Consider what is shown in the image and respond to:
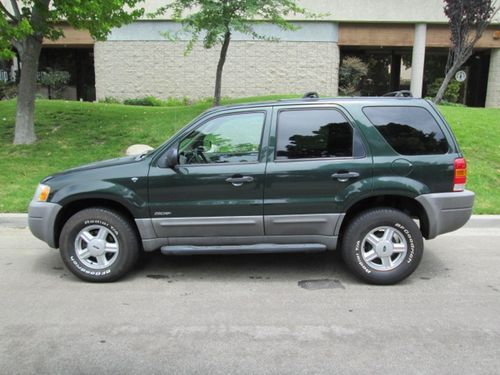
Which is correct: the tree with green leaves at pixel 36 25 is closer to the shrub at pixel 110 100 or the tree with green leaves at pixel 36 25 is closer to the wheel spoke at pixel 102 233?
the wheel spoke at pixel 102 233

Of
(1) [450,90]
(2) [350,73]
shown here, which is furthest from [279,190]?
(1) [450,90]

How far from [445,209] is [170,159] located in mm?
2678

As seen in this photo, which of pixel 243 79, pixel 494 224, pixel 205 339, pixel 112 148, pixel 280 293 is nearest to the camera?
pixel 205 339

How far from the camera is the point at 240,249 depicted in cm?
486

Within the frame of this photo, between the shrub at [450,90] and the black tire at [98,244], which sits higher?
the shrub at [450,90]

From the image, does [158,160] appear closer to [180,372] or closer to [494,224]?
[180,372]

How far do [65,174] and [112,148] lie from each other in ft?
20.8

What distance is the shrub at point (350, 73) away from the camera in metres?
22.2

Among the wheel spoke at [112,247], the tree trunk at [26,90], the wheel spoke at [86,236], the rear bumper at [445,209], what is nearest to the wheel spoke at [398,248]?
the rear bumper at [445,209]

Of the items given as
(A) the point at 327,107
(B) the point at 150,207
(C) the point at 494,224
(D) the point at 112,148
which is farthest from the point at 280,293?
(D) the point at 112,148

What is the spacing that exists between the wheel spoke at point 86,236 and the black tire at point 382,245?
2.48m

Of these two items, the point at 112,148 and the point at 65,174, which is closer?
the point at 65,174

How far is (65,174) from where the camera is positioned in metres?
4.94

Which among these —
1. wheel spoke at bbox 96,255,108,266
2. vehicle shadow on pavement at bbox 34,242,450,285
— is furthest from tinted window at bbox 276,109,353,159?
wheel spoke at bbox 96,255,108,266
